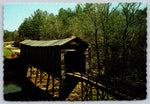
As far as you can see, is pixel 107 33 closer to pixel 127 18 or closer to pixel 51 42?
pixel 127 18

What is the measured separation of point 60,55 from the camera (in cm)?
939

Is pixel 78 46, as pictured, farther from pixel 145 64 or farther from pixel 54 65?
pixel 145 64

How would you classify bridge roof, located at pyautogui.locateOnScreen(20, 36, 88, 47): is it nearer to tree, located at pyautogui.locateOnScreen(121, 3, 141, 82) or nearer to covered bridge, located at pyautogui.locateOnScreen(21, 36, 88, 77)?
covered bridge, located at pyautogui.locateOnScreen(21, 36, 88, 77)

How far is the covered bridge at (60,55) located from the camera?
374 inches

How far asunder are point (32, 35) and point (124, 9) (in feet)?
22.8

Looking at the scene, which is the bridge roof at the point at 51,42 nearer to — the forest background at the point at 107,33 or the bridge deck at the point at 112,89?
the forest background at the point at 107,33

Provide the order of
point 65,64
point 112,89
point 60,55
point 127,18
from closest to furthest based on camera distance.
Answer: point 112,89
point 60,55
point 127,18
point 65,64

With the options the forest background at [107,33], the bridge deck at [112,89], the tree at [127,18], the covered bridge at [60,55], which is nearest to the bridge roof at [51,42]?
the covered bridge at [60,55]

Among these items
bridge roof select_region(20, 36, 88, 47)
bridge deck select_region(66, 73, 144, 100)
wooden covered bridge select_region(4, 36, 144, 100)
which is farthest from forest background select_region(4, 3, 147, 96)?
bridge deck select_region(66, 73, 144, 100)

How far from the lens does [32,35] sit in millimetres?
11211

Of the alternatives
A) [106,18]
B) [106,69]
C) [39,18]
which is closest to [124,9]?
[106,18]

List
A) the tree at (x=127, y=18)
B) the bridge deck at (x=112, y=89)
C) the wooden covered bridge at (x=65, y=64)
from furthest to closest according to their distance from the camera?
1. the wooden covered bridge at (x=65, y=64)
2. the tree at (x=127, y=18)
3. the bridge deck at (x=112, y=89)

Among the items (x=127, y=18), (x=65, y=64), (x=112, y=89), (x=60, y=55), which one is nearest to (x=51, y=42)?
(x=60, y=55)

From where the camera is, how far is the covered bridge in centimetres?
949
